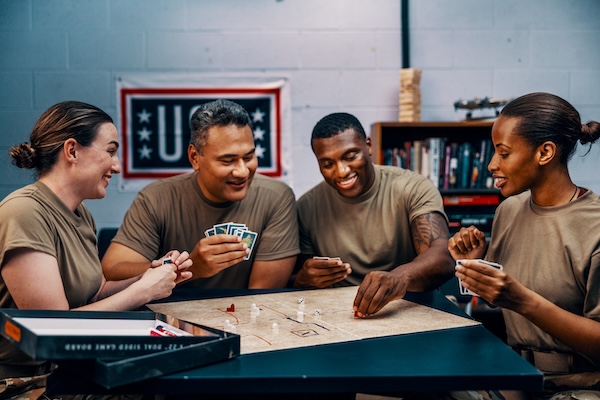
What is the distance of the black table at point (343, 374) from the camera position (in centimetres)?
143

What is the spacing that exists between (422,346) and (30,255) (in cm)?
109

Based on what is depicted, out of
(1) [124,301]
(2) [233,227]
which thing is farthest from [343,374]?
(2) [233,227]

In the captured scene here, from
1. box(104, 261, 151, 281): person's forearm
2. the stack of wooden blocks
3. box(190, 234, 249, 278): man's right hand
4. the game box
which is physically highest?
the stack of wooden blocks

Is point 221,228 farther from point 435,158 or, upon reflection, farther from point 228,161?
point 435,158

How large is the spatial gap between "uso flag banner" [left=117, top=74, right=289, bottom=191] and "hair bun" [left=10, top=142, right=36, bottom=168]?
2.29 meters

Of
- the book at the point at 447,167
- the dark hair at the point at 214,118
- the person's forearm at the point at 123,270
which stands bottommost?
the person's forearm at the point at 123,270

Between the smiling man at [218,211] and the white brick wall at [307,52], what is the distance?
161 cm

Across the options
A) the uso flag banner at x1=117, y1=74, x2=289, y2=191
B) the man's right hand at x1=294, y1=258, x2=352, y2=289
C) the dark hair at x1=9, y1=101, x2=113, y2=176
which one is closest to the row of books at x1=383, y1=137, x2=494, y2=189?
the uso flag banner at x1=117, y1=74, x2=289, y2=191

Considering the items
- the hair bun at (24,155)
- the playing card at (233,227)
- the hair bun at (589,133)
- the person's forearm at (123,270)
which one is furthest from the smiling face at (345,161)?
the hair bun at (24,155)

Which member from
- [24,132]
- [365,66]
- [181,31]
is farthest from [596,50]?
[24,132]

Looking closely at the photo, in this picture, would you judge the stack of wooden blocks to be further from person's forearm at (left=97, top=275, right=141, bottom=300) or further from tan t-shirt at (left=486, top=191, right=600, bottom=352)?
person's forearm at (left=97, top=275, right=141, bottom=300)

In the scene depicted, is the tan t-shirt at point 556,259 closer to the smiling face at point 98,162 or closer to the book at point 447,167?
the smiling face at point 98,162

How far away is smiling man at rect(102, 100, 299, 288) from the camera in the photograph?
8.91ft

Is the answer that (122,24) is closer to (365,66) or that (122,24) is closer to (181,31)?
(181,31)
